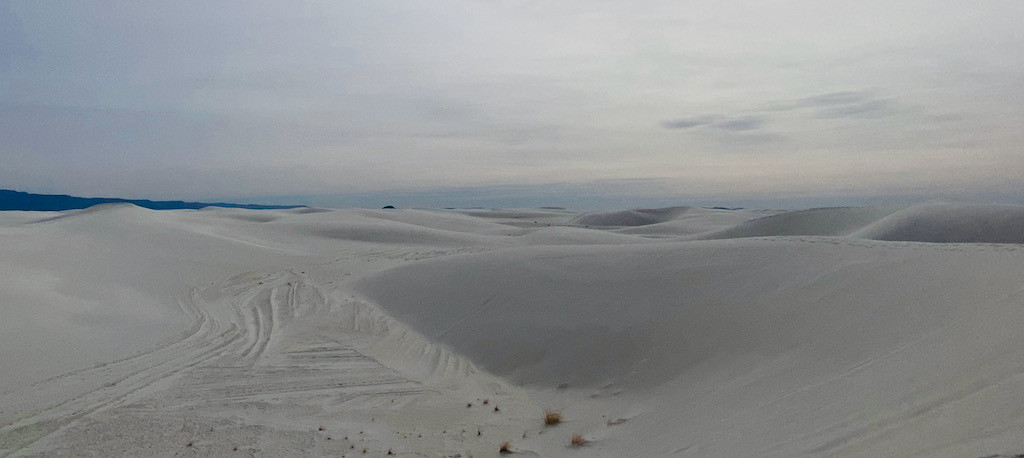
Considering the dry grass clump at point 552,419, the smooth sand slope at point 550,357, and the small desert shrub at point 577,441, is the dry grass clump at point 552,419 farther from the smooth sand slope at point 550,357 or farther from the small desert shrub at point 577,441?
the small desert shrub at point 577,441

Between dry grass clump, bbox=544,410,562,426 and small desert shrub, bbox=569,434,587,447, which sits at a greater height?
small desert shrub, bbox=569,434,587,447

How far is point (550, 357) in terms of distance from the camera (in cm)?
937

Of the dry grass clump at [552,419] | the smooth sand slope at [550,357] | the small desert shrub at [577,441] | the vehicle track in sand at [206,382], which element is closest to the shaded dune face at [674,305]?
the smooth sand slope at [550,357]

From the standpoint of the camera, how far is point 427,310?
1316 centimetres

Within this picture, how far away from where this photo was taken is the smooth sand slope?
16.1 ft

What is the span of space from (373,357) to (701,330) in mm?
5311

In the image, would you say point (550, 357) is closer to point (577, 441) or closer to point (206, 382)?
point (577, 441)

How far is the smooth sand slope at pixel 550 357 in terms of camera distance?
4914 millimetres

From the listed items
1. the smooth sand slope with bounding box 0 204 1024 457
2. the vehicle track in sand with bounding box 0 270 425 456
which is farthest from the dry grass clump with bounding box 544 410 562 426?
the vehicle track in sand with bounding box 0 270 425 456

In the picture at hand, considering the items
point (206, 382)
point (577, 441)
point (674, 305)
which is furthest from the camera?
point (674, 305)

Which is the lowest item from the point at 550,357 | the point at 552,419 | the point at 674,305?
the point at 552,419

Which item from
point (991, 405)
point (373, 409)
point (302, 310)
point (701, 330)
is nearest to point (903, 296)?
point (701, 330)

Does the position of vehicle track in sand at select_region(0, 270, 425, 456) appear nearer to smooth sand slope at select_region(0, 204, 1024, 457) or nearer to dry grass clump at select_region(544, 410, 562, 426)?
smooth sand slope at select_region(0, 204, 1024, 457)

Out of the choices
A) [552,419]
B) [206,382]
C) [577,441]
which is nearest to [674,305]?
[552,419]
